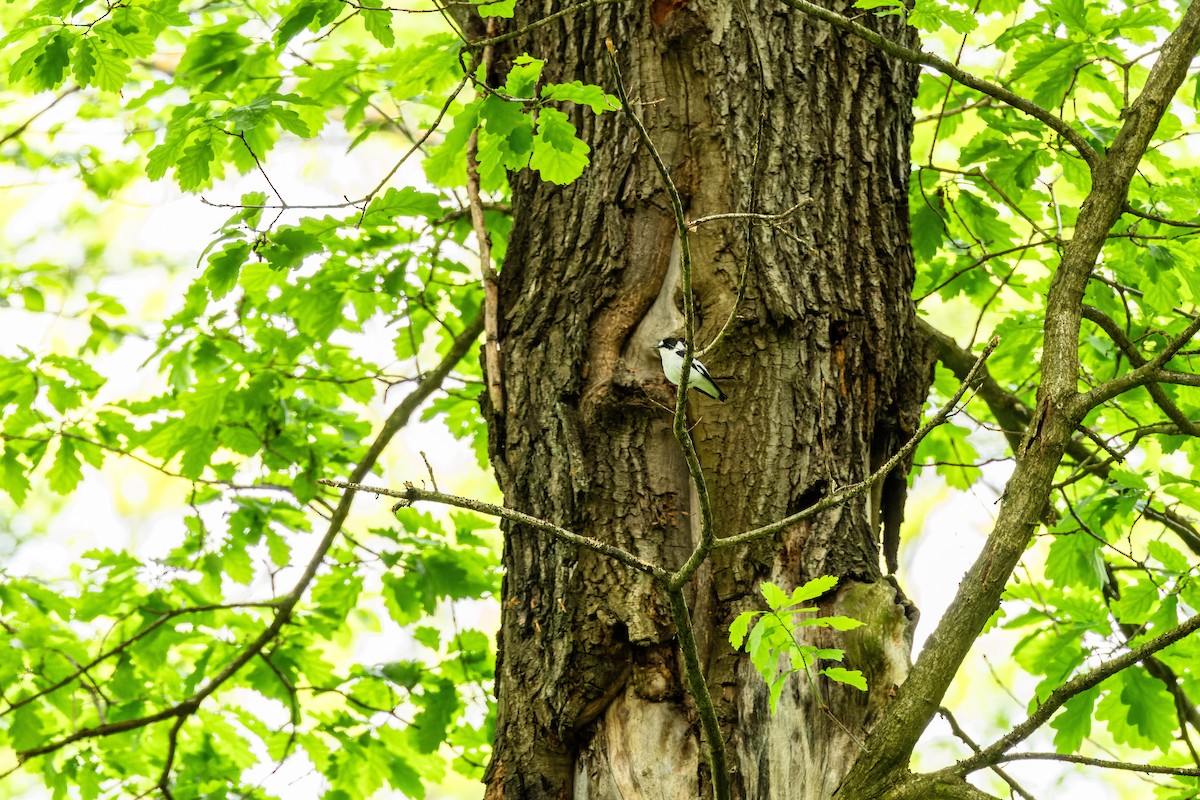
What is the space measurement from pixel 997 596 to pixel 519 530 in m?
1.13

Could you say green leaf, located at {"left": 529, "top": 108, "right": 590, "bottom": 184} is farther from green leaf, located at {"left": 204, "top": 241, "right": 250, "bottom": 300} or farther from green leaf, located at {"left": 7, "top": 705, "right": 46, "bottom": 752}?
green leaf, located at {"left": 7, "top": 705, "right": 46, "bottom": 752}

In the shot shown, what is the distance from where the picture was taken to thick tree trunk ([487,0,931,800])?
6.81 ft

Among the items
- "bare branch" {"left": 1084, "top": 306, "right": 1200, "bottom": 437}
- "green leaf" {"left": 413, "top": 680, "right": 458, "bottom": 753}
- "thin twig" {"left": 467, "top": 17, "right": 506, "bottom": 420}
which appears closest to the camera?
"bare branch" {"left": 1084, "top": 306, "right": 1200, "bottom": 437}

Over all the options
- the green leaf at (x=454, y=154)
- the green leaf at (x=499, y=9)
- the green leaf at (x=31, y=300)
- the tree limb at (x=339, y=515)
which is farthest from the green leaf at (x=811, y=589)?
the green leaf at (x=31, y=300)

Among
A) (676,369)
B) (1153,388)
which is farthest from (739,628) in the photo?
(1153,388)

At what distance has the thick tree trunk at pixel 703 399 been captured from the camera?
2.08m

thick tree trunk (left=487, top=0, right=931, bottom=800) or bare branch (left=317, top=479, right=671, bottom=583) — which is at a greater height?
thick tree trunk (left=487, top=0, right=931, bottom=800)

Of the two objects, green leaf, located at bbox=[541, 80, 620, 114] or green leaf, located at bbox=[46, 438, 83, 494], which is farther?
green leaf, located at bbox=[46, 438, 83, 494]

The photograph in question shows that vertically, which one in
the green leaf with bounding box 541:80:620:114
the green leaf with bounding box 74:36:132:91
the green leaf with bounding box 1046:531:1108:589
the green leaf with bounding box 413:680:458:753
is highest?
the green leaf with bounding box 74:36:132:91

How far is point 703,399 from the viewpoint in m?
2.33

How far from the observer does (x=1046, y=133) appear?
9.98 feet

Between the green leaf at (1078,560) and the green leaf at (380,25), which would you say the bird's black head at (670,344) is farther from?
the green leaf at (1078,560)

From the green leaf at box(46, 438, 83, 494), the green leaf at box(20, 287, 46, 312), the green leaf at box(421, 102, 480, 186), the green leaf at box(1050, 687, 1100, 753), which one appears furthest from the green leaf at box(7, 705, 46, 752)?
the green leaf at box(1050, 687, 1100, 753)

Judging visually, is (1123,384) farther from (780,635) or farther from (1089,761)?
(780,635)
